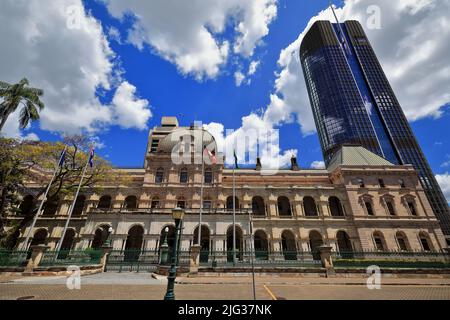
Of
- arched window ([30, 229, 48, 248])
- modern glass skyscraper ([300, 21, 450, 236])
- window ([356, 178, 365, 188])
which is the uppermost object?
modern glass skyscraper ([300, 21, 450, 236])

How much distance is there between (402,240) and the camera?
2750 centimetres

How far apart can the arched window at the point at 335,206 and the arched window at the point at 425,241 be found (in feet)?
32.5

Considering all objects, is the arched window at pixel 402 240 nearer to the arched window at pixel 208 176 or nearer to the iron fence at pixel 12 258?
the arched window at pixel 208 176

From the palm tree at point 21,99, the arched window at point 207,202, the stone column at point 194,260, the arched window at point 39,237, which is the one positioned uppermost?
the palm tree at point 21,99

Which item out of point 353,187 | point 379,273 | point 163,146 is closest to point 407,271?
point 379,273

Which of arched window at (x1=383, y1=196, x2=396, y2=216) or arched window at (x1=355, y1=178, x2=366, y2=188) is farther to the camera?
arched window at (x1=355, y1=178, x2=366, y2=188)

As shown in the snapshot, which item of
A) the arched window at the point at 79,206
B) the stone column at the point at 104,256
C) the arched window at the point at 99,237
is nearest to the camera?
the stone column at the point at 104,256

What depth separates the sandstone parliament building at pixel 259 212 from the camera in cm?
2411

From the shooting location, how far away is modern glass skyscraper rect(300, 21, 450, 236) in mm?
77250

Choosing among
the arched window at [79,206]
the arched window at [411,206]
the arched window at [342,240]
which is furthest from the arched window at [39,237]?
the arched window at [411,206]

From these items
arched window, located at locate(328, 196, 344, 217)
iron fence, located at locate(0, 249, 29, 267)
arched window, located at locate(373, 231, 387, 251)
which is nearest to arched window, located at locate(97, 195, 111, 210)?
iron fence, located at locate(0, 249, 29, 267)

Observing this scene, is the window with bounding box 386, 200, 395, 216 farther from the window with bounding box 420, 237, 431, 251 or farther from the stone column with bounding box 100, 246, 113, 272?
the stone column with bounding box 100, 246, 113, 272

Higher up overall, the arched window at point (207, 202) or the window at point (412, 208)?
the arched window at point (207, 202)

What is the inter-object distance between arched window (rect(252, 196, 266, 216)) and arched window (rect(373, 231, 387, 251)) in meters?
15.1
